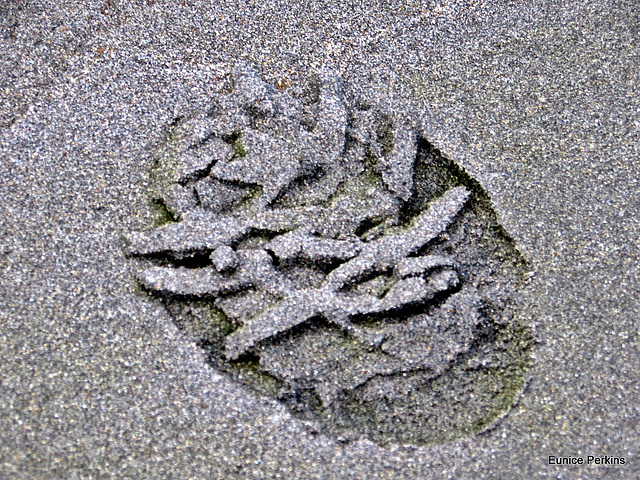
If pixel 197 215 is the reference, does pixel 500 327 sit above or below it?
below

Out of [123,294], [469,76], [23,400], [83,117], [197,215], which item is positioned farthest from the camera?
[469,76]

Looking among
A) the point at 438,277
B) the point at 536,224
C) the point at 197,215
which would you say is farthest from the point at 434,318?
the point at 197,215

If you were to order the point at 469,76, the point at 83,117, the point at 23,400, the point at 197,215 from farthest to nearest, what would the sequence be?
the point at 469,76, the point at 83,117, the point at 197,215, the point at 23,400

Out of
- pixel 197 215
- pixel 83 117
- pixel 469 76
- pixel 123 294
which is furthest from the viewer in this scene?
pixel 469 76

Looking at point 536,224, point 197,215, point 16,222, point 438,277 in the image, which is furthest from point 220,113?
point 536,224

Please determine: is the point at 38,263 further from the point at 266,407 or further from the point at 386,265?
the point at 386,265

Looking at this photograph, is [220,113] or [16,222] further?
[220,113]

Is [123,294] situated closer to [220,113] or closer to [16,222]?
[16,222]

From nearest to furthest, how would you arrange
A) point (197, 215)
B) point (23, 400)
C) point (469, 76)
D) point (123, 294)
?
point (23, 400) → point (123, 294) → point (197, 215) → point (469, 76)

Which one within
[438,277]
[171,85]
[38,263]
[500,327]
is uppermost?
[171,85]

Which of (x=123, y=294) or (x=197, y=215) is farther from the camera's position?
(x=197, y=215)
